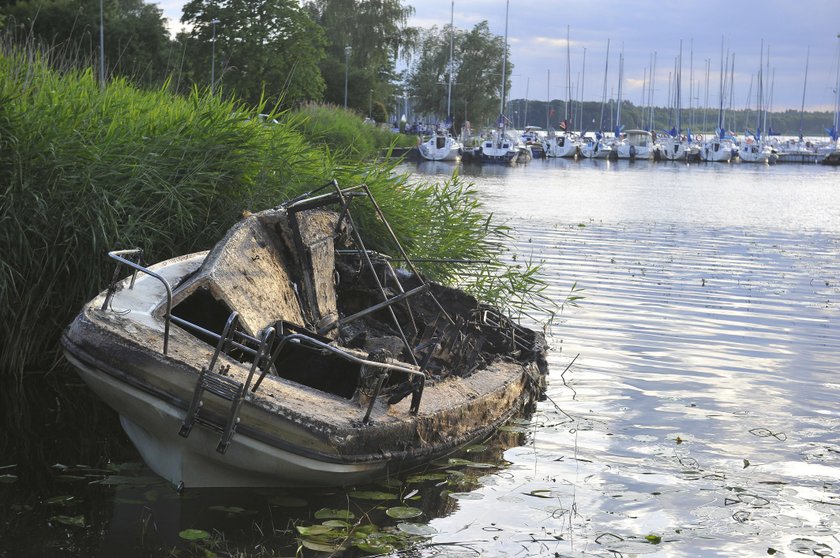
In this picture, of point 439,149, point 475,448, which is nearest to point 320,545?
point 475,448

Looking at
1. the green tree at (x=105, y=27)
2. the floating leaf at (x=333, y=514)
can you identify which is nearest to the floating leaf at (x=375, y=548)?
the floating leaf at (x=333, y=514)

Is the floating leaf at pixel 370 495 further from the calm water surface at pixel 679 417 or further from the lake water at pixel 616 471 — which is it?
the calm water surface at pixel 679 417

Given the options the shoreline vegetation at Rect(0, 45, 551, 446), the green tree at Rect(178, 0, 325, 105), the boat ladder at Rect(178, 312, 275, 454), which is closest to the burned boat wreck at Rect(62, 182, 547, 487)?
the boat ladder at Rect(178, 312, 275, 454)

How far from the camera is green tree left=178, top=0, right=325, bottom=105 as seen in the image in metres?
48.5

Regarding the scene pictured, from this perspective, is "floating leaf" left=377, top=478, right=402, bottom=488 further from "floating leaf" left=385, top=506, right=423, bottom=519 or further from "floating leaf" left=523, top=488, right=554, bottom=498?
"floating leaf" left=523, top=488, right=554, bottom=498

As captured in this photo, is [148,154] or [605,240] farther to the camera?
[605,240]

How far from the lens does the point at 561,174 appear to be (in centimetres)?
6756

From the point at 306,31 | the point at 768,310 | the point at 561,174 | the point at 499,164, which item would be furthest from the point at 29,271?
the point at 499,164

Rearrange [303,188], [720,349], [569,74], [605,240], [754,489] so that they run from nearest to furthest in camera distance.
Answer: [754,489] < [303,188] < [720,349] < [605,240] < [569,74]

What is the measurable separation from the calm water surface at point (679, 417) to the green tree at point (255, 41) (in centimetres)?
2752

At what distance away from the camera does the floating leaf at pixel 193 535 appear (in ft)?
21.4

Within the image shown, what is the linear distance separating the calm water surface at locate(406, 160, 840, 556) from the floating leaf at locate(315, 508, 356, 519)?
0.60 metres

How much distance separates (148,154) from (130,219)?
73 cm

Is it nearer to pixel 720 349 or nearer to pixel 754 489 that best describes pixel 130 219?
pixel 754 489
